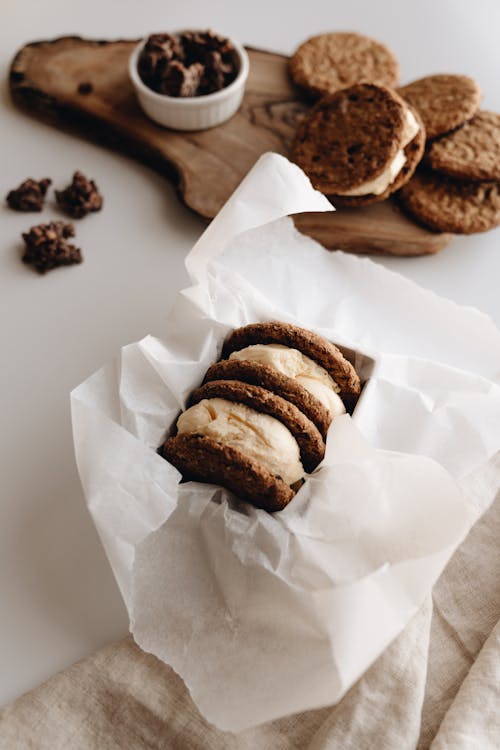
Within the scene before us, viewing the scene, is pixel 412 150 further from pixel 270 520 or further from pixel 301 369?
pixel 270 520

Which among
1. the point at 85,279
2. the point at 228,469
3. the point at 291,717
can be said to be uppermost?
the point at 228,469

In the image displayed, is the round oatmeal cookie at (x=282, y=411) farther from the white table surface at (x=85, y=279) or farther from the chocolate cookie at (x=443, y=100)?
the chocolate cookie at (x=443, y=100)

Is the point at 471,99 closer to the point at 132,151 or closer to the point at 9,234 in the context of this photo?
the point at 132,151

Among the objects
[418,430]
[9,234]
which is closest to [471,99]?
[418,430]

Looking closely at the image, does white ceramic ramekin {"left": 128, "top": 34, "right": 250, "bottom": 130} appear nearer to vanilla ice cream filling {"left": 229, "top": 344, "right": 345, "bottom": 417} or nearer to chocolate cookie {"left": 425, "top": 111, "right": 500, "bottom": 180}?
chocolate cookie {"left": 425, "top": 111, "right": 500, "bottom": 180}

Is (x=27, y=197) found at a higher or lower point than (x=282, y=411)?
lower

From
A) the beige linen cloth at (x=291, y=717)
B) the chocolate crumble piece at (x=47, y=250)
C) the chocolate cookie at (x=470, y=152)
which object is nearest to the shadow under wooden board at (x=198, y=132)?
the chocolate cookie at (x=470, y=152)

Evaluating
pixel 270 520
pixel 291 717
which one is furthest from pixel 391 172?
pixel 291 717
